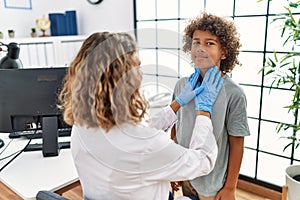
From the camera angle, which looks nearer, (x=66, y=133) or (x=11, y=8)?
(x=66, y=133)

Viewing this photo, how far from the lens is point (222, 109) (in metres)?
1.18

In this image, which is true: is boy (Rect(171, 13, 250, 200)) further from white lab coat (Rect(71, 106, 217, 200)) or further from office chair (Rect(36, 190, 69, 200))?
office chair (Rect(36, 190, 69, 200))

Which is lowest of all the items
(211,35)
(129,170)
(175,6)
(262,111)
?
(262,111)

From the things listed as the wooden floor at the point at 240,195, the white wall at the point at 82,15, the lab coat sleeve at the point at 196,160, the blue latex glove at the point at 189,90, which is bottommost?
the wooden floor at the point at 240,195

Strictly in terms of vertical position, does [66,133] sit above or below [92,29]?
below

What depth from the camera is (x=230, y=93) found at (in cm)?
117

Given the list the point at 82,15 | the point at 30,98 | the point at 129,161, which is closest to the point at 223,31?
the point at 129,161

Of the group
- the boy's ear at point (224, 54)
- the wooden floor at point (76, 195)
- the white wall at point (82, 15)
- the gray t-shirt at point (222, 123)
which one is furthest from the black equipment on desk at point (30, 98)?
the white wall at point (82, 15)

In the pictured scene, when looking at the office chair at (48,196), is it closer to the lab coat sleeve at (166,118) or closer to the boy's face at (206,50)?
the lab coat sleeve at (166,118)

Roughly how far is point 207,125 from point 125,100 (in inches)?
15.2

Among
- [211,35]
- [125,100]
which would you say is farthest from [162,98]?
[125,100]

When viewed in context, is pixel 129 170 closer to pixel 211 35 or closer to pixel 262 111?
pixel 211 35

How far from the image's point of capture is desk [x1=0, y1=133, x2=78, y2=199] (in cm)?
117

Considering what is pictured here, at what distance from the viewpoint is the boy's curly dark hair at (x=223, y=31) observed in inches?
48.0
